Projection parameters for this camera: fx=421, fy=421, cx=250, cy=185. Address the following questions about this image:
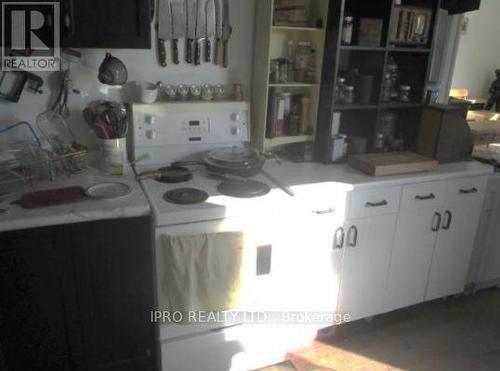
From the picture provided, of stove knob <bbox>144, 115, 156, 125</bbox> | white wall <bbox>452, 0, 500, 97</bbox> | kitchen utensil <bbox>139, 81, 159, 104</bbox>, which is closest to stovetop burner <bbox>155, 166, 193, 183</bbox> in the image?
stove knob <bbox>144, 115, 156, 125</bbox>

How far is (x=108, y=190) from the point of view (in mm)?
1695

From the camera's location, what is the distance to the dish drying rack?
1.67 m

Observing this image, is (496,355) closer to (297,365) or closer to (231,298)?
(297,365)

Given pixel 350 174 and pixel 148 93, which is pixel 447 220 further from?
pixel 148 93

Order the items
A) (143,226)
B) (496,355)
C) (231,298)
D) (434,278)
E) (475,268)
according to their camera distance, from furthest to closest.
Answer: (475,268), (434,278), (496,355), (231,298), (143,226)

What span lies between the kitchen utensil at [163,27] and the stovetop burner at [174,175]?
518 millimetres

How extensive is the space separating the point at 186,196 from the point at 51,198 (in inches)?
19.5

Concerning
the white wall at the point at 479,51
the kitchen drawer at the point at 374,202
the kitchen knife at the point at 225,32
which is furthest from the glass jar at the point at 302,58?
the white wall at the point at 479,51

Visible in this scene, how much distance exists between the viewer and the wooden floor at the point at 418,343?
6.62 feet

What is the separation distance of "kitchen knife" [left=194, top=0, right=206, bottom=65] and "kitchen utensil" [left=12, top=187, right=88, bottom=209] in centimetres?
87

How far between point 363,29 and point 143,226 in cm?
145

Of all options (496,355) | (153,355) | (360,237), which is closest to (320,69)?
(360,237)

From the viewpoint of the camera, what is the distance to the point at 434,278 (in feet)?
7.54

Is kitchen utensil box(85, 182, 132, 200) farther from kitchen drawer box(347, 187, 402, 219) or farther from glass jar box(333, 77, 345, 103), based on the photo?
glass jar box(333, 77, 345, 103)
